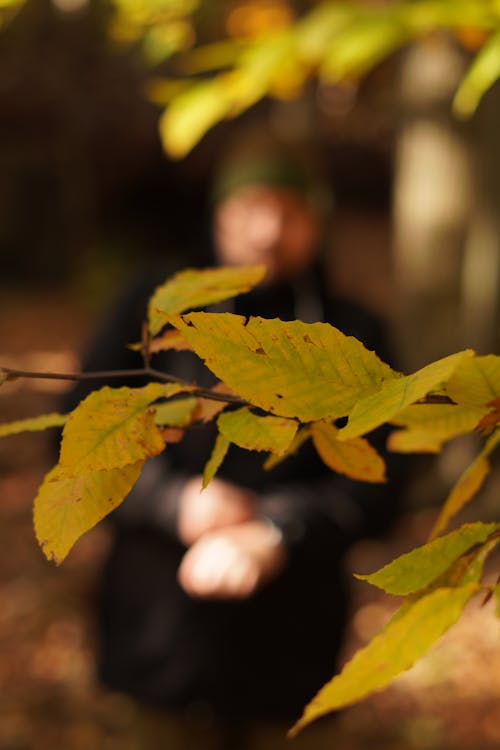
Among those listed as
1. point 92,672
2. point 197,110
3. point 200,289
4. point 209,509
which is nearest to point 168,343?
point 200,289

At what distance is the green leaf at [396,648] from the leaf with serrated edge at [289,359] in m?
0.11

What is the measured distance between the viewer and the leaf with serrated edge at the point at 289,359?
17.4 inches

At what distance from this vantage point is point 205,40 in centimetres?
735

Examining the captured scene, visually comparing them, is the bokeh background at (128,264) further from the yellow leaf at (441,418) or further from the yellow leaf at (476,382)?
the yellow leaf at (476,382)

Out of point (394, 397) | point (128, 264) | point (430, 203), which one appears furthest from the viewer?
point (128, 264)

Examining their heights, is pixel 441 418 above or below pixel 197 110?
below

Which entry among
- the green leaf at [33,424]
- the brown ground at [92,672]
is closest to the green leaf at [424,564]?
the green leaf at [33,424]

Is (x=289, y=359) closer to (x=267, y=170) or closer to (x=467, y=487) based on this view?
(x=467, y=487)

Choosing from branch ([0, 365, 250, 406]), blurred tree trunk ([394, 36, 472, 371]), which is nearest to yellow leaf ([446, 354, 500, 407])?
branch ([0, 365, 250, 406])

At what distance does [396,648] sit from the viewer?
42 cm

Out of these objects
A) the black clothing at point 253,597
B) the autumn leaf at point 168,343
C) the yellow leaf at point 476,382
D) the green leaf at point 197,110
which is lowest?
the black clothing at point 253,597

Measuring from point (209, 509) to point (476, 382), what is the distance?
1.48 m

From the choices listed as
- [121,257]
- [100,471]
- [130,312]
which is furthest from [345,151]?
[100,471]

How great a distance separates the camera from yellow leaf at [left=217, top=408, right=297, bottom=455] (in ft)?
1.58
